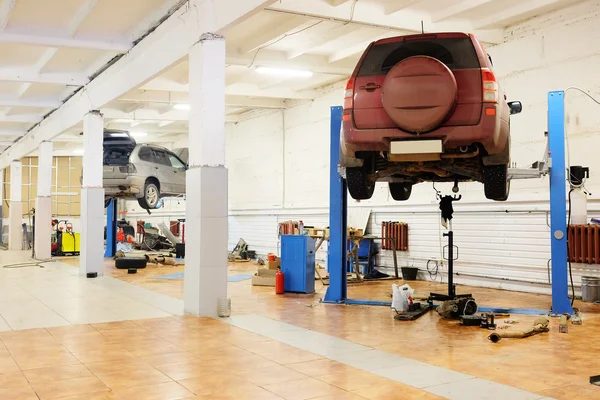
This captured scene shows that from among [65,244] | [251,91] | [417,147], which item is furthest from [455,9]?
[65,244]

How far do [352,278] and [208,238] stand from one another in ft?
15.4

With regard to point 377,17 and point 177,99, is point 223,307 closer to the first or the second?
point 377,17

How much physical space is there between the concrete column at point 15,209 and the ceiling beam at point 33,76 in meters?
10.7

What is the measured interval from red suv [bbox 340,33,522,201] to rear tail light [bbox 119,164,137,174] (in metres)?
9.51

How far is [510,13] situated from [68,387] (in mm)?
7945

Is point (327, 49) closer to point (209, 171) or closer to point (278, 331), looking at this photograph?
point (209, 171)

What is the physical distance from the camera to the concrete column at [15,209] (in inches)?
787

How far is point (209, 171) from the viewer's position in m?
6.49

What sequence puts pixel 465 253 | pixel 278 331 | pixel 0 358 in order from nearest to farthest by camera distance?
pixel 0 358, pixel 278 331, pixel 465 253

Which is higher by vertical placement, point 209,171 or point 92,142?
point 92,142

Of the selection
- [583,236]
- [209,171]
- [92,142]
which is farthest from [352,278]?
[92,142]

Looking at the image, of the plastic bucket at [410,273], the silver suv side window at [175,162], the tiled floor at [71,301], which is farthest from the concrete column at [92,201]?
the plastic bucket at [410,273]

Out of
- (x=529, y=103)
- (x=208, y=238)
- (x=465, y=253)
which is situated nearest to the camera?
(x=208, y=238)

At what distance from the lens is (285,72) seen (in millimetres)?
11109
